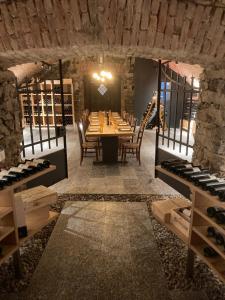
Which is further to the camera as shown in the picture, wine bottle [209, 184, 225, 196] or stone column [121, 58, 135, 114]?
stone column [121, 58, 135, 114]

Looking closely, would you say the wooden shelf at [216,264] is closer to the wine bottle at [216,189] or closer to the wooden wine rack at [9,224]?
the wine bottle at [216,189]

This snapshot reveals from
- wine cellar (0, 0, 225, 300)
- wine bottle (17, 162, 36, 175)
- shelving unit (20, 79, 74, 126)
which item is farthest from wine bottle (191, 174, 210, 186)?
shelving unit (20, 79, 74, 126)

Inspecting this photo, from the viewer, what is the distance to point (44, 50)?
104 inches

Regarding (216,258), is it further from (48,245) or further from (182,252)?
(48,245)

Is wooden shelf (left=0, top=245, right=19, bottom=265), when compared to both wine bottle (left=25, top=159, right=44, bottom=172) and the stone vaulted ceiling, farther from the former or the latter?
the stone vaulted ceiling

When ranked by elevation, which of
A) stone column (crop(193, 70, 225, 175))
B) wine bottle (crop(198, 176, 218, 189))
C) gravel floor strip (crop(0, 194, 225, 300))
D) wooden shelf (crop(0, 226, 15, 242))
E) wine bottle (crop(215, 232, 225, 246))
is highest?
stone column (crop(193, 70, 225, 175))

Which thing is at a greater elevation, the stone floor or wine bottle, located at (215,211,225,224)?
wine bottle, located at (215,211,225,224)

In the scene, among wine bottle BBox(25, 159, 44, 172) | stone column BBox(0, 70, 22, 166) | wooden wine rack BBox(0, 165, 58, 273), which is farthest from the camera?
stone column BBox(0, 70, 22, 166)

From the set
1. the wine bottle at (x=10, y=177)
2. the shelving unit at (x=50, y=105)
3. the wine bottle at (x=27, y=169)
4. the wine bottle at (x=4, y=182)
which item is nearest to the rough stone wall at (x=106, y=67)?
the shelving unit at (x=50, y=105)

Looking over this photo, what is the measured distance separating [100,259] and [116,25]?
2.39 metres

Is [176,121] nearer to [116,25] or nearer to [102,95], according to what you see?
[116,25]

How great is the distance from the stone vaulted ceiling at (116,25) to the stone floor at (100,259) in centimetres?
218

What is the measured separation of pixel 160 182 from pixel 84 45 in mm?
3043

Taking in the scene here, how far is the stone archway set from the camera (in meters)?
2.34
